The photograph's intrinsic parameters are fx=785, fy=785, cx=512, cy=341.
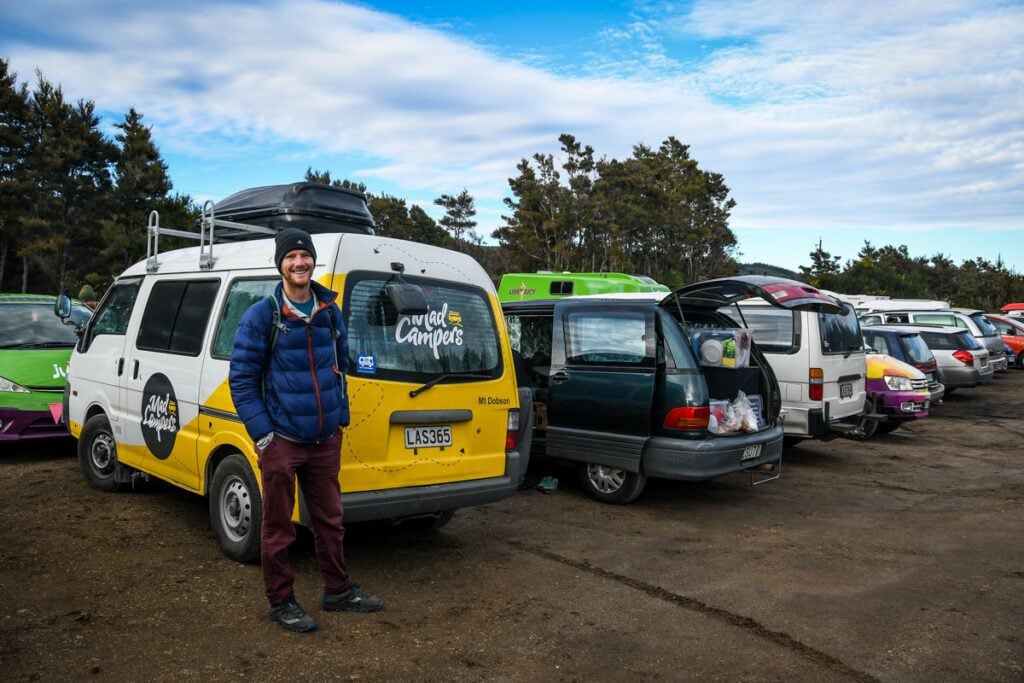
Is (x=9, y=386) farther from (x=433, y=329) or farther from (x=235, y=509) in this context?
(x=433, y=329)

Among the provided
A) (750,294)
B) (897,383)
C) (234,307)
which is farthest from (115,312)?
(897,383)

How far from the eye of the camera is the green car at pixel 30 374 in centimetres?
748

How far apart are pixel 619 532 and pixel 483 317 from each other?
2112 mm

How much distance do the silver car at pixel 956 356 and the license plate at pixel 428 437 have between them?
45.2 feet

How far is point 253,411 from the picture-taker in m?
3.77

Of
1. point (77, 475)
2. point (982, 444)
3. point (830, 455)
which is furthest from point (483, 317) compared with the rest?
point (982, 444)

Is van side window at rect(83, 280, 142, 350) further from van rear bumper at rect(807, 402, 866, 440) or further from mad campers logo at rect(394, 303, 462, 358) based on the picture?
van rear bumper at rect(807, 402, 866, 440)

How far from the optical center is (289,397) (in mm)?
3793

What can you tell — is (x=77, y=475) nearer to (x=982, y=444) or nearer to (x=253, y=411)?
(x=253, y=411)

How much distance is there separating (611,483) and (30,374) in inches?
225

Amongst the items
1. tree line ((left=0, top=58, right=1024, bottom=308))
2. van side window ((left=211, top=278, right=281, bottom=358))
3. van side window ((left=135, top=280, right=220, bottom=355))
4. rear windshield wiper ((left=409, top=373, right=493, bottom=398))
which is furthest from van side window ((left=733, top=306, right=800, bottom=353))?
tree line ((left=0, top=58, right=1024, bottom=308))

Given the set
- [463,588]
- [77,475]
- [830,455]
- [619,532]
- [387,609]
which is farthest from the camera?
[830,455]

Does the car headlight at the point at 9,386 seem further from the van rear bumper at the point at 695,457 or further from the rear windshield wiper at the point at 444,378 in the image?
the van rear bumper at the point at 695,457

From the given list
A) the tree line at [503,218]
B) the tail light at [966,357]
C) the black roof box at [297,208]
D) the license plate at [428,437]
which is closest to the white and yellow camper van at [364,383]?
the license plate at [428,437]
